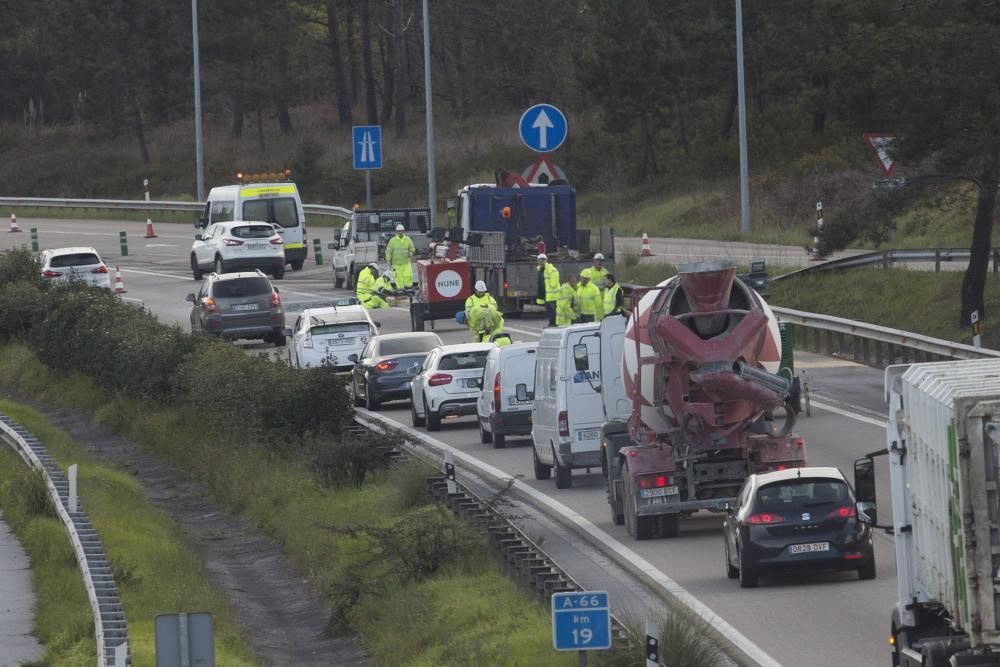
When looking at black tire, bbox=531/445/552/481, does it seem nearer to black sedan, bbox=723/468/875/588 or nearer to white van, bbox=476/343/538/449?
white van, bbox=476/343/538/449

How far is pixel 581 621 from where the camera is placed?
11.6m

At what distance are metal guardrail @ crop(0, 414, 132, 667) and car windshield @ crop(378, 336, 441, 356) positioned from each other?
615 centimetres

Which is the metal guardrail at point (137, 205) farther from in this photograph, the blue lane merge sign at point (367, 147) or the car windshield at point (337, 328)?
the car windshield at point (337, 328)

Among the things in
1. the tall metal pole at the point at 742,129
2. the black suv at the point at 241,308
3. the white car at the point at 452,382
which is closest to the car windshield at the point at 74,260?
the black suv at the point at 241,308

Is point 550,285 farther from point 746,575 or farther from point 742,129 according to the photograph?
point 746,575

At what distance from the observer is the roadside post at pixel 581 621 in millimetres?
11602

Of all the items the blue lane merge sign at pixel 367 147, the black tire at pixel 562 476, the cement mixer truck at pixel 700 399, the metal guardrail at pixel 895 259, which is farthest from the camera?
the blue lane merge sign at pixel 367 147

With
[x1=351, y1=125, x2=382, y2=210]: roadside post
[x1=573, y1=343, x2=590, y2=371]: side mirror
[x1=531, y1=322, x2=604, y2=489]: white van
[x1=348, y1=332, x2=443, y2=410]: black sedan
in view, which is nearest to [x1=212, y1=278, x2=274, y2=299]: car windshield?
[x1=348, y1=332, x2=443, y2=410]: black sedan

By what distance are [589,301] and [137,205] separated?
41.4 metres

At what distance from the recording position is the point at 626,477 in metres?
20.0

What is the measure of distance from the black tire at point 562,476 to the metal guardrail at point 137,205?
40.6 meters

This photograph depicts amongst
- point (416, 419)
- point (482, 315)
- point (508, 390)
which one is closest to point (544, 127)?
point (482, 315)

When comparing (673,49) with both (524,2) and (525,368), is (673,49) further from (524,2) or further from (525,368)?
(525,368)

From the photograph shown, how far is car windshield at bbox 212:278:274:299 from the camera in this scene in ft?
132
